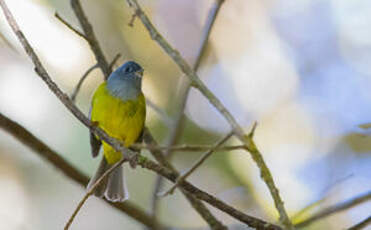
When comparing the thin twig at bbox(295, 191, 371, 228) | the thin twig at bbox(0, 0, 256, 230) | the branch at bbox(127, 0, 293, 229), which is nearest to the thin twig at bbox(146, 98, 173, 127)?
the thin twig at bbox(295, 191, 371, 228)

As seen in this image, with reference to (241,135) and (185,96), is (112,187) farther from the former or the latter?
(241,135)

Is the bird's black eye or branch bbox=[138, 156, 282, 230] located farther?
the bird's black eye

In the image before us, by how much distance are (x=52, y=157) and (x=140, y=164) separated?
32.1 inches

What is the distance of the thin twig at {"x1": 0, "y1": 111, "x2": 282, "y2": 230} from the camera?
1480 mm

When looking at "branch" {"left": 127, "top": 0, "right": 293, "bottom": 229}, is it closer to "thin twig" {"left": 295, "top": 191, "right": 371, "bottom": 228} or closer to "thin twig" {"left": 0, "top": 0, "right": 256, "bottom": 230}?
"thin twig" {"left": 0, "top": 0, "right": 256, "bottom": 230}

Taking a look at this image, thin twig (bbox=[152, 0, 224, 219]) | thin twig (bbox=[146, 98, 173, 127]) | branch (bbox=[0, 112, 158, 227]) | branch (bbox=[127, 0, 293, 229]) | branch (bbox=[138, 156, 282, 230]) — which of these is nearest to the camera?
branch (bbox=[127, 0, 293, 229])

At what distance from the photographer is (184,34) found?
4.47 metres

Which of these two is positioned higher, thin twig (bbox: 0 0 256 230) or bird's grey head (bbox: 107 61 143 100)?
thin twig (bbox: 0 0 256 230)

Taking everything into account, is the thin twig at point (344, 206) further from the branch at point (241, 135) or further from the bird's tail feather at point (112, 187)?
the branch at point (241, 135)

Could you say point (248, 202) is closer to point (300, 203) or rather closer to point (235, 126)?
point (300, 203)

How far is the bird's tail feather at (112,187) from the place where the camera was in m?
2.50

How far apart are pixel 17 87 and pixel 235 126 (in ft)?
10.9

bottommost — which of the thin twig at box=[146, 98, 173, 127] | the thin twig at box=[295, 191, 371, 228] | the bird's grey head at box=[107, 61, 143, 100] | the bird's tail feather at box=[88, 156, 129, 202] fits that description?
the thin twig at box=[295, 191, 371, 228]

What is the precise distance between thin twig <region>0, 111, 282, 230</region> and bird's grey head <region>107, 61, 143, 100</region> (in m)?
0.59
